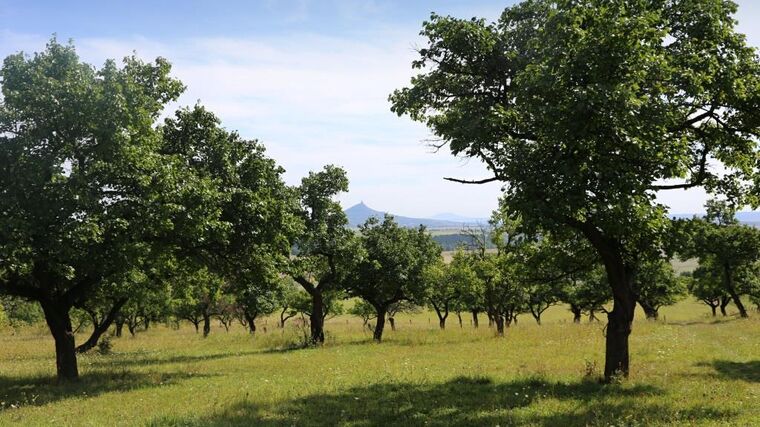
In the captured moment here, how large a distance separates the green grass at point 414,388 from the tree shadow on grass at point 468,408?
1.7 inches

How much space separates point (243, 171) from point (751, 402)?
69.7 feet

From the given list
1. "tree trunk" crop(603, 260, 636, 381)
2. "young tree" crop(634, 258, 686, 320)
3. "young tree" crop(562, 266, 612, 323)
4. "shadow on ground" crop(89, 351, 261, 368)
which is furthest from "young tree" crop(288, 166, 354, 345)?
"young tree" crop(634, 258, 686, 320)

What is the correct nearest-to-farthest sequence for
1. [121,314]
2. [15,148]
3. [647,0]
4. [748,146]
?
1. [647,0]
2. [748,146]
3. [15,148]
4. [121,314]

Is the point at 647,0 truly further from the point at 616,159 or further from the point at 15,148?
the point at 15,148

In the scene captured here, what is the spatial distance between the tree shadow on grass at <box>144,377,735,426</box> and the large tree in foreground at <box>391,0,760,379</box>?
275 centimetres

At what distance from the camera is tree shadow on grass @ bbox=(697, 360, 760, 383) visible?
17.3 meters

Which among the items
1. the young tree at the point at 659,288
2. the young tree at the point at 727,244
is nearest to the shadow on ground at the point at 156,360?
the young tree at the point at 727,244

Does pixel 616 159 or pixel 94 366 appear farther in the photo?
pixel 94 366

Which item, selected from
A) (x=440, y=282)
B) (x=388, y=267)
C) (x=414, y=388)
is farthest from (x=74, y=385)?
(x=440, y=282)

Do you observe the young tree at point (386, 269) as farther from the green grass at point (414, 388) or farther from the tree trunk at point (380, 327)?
the green grass at point (414, 388)

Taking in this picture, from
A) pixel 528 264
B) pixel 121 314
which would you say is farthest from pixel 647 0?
pixel 121 314

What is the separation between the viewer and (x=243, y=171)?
82.1 ft

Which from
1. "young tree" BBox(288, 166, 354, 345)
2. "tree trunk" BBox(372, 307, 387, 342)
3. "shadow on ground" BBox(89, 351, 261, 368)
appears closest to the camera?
"shadow on ground" BBox(89, 351, 261, 368)

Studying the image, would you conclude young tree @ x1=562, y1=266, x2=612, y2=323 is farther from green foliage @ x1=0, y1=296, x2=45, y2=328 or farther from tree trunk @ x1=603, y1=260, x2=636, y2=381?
green foliage @ x1=0, y1=296, x2=45, y2=328
